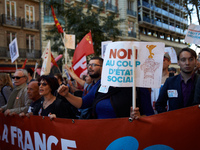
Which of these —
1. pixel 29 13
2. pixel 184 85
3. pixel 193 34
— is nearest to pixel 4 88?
pixel 184 85

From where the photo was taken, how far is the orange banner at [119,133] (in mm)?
2051

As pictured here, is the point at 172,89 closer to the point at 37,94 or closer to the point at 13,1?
the point at 37,94

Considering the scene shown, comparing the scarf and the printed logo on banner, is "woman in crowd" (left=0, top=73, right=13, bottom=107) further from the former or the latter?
the printed logo on banner

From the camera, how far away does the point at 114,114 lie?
2.58 meters

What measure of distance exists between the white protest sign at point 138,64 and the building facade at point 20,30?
19.8 metres

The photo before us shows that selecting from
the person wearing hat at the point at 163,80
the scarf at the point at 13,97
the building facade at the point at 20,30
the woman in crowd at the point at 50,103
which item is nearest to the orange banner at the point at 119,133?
the woman in crowd at the point at 50,103

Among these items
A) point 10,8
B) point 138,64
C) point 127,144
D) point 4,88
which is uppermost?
point 10,8

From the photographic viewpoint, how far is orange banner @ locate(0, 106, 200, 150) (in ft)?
6.73

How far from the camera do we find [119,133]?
231cm

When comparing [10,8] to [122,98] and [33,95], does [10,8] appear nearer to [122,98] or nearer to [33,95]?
[33,95]

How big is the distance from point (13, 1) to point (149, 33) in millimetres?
22114

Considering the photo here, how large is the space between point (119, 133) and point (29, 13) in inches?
885

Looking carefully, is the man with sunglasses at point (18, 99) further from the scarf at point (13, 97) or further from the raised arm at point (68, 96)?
the raised arm at point (68, 96)

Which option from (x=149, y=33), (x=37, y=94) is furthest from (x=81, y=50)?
(x=149, y=33)
